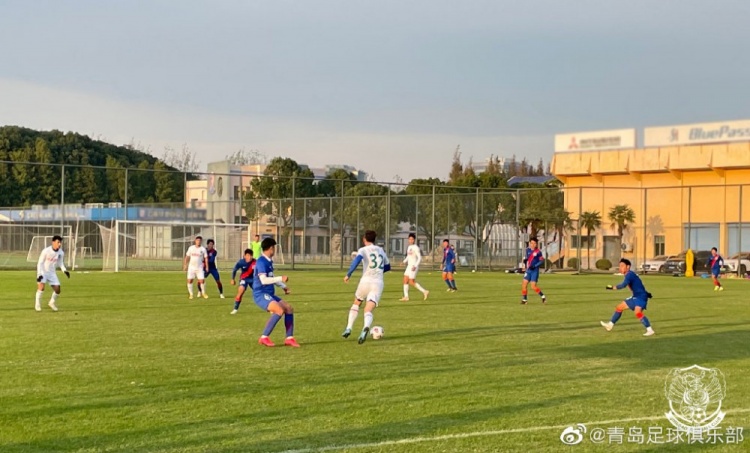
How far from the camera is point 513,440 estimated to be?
7.40 m

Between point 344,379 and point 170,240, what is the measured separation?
4388cm

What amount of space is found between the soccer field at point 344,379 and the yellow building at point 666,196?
39209mm

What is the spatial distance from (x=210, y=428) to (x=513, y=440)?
271 centimetres

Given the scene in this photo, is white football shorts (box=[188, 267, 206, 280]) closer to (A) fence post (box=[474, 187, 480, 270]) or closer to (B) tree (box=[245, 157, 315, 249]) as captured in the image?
(B) tree (box=[245, 157, 315, 249])

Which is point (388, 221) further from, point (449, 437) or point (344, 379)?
point (449, 437)

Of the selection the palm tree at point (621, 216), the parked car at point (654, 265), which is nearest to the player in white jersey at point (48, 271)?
the parked car at point (654, 265)

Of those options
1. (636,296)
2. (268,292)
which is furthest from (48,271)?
(636,296)

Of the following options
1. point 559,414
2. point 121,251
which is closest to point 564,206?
point 121,251

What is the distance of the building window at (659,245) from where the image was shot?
5909cm

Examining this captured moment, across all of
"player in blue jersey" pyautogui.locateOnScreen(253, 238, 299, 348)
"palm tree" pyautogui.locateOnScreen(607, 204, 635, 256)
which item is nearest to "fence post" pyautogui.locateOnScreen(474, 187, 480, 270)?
"palm tree" pyautogui.locateOnScreen(607, 204, 635, 256)

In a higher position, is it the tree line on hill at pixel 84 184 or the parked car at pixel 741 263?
the tree line on hill at pixel 84 184

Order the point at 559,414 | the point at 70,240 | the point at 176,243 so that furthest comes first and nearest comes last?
the point at 176,243 < the point at 70,240 < the point at 559,414

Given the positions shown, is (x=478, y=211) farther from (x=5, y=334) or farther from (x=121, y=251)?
(x=5, y=334)

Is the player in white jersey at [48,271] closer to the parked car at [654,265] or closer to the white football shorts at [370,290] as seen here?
the white football shorts at [370,290]
